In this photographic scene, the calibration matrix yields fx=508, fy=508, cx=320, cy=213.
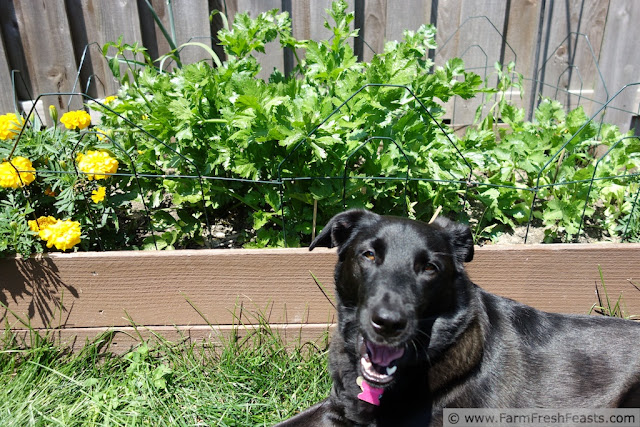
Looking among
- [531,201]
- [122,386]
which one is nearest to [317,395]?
Answer: [122,386]

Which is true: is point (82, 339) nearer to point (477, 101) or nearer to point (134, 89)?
point (134, 89)

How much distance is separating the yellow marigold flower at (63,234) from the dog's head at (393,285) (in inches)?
49.2


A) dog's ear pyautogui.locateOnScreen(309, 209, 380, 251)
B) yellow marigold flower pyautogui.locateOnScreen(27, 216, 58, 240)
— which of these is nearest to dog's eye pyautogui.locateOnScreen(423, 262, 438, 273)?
dog's ear pyautogui.locateOnScreen(309, 209, 380, 251)

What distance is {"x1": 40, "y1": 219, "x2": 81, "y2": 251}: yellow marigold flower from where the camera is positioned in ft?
7.91

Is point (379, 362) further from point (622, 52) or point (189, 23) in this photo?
point (622, 52)

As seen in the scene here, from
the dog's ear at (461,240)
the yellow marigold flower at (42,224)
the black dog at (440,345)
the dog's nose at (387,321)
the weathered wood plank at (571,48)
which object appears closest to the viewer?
the dog's nose at (387,321)

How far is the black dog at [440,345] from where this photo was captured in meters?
1.87

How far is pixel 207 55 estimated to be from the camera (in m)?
3.83

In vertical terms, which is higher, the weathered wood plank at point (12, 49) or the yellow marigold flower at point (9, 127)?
the weathered wood plank at point (12, 49)

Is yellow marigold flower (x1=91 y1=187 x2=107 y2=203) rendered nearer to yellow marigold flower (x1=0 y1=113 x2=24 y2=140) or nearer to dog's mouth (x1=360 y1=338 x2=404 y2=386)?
yellow marigold flower (x1=0 y1=113 x2=24 y2=140)

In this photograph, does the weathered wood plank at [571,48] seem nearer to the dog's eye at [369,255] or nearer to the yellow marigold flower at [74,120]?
the dog's eye at [369,255]

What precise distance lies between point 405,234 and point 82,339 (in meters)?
1.78

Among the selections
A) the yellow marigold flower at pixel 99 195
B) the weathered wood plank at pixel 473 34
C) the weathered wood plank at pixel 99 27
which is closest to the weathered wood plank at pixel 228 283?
the yellow marigold flower at pixel 99 195

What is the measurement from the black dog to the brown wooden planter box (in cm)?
37
